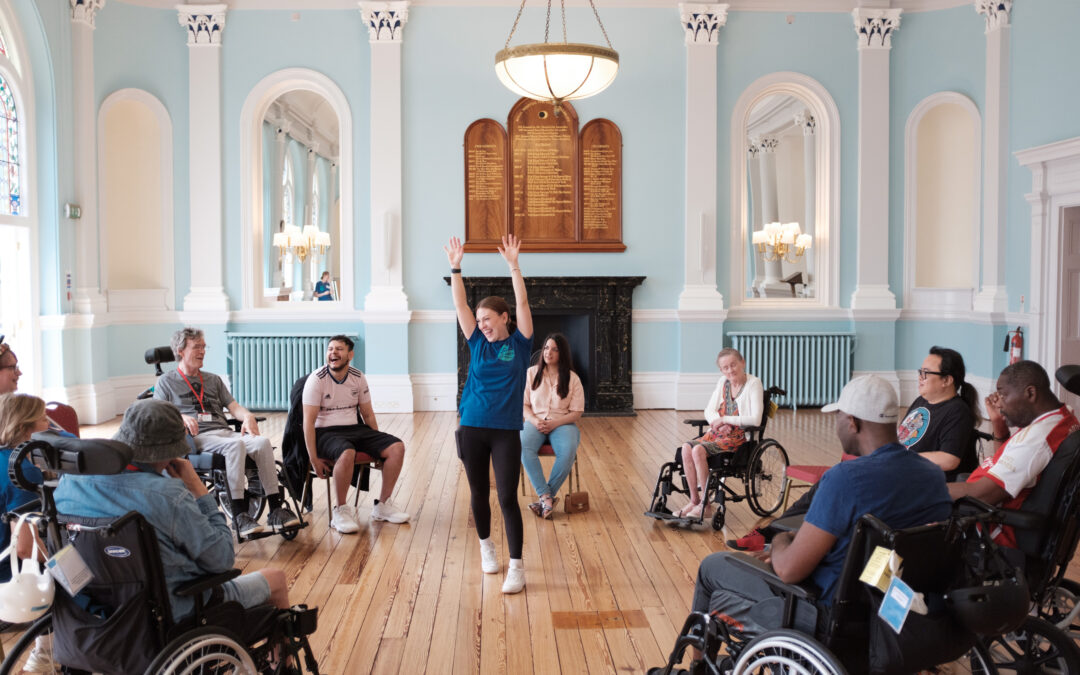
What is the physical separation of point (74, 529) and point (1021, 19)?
28.5ft

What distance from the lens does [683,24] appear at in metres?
9.75

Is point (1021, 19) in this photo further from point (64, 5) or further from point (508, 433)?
point (64, 5)

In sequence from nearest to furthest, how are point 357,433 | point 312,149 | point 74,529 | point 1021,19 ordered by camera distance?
point 74,529 → point 357,433 → point 1021,19 → point 312,149

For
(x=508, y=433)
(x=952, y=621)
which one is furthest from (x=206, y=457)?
(x=952, y=621)

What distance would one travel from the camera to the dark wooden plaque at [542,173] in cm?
990

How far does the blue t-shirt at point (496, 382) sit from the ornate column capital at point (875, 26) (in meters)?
7.35

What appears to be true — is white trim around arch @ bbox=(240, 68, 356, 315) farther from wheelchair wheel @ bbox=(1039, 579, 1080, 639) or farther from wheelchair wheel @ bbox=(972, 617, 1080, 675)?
wheelchair wheel @ bbox=(972, 617, 1080, 675)

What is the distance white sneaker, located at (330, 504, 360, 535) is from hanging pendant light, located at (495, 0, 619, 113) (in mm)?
3125

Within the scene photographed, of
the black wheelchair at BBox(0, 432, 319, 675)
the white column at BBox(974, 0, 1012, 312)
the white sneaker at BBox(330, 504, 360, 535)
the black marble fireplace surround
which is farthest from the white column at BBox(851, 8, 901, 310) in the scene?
the black wheelchair at BBox(0, 432, 319, 675)

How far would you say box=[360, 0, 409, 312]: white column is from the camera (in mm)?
9711

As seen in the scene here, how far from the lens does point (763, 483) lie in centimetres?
639

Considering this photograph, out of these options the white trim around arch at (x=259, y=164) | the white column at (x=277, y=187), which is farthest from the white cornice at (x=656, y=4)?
the white column at (x=277, y=187)

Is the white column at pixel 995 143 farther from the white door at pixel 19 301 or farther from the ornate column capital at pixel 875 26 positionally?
the white door at pixel 19 301

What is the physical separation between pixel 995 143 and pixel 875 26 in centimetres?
176
